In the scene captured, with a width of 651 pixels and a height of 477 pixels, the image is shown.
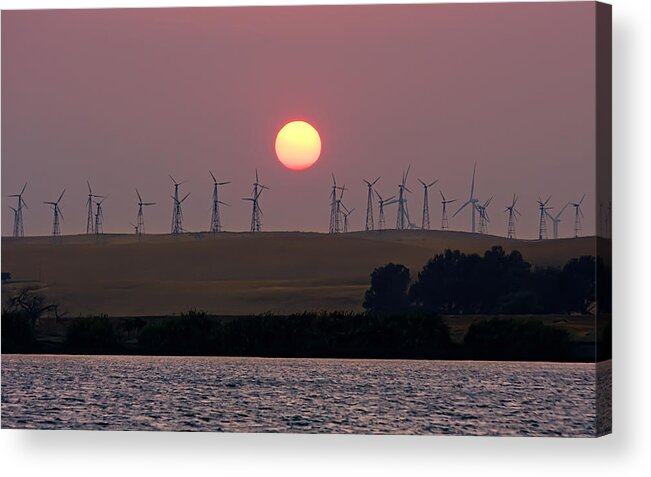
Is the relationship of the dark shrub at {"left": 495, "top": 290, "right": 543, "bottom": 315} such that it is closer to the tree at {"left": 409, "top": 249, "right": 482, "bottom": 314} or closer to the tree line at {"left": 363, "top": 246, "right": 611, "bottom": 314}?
the tree line at {"left": 363, "top": 246, "right": 611, "bottom": 314}

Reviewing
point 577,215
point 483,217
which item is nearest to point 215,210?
point 483,217

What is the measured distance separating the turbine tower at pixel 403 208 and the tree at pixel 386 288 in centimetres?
52

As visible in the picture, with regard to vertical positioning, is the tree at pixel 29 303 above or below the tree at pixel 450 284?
below

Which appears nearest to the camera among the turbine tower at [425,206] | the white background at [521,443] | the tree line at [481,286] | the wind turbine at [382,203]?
the white background at [521,443]

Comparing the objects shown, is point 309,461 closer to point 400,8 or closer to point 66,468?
point 66,468

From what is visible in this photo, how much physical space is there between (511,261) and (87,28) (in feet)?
20.3

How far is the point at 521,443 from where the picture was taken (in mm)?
20859

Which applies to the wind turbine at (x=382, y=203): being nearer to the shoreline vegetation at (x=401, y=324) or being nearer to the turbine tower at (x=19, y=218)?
the shoreline vegetation at (x=401, y=324)

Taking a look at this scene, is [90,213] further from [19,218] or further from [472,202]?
[472,202]

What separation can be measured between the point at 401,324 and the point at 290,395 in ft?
5.46

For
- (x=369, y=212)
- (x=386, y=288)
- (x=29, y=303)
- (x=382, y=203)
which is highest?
(x=382, y=203)

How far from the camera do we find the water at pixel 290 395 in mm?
20828

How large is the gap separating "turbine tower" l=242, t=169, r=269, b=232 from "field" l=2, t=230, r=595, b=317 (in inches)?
4.7

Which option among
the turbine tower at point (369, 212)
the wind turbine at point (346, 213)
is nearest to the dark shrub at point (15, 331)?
the wind turbine at point (346, 213)
